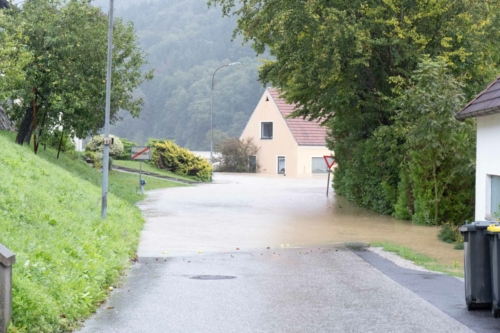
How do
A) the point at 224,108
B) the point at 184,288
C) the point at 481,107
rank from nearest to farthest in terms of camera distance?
the point at 184,288 → the point at 481,107 → the point at 224,108

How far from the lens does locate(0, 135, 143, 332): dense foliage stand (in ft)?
27.3

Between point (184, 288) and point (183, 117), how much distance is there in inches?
3660

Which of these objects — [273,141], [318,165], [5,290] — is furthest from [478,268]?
[273,141]

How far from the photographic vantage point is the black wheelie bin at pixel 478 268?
9.44 m

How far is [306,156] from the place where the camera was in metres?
68.0

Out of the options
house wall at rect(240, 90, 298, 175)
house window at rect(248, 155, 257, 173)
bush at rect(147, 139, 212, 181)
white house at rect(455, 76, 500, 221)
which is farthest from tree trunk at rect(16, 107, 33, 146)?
house window at rect(248, 155, 257, 173)

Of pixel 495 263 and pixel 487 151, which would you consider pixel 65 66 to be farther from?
pixel 495 263

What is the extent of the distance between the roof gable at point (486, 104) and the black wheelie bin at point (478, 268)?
681cm

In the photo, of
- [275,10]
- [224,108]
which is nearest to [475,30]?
[275,10]

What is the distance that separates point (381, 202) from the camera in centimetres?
2780

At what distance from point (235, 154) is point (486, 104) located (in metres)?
53.6

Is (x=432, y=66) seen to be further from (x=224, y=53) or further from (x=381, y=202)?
(x=224, y=53)

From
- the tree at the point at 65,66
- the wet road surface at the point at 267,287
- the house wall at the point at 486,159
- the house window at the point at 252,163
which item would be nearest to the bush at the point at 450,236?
the wet road surface at the point at 267,287

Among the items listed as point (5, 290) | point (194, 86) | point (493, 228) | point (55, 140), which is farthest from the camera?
point (194, 86)
